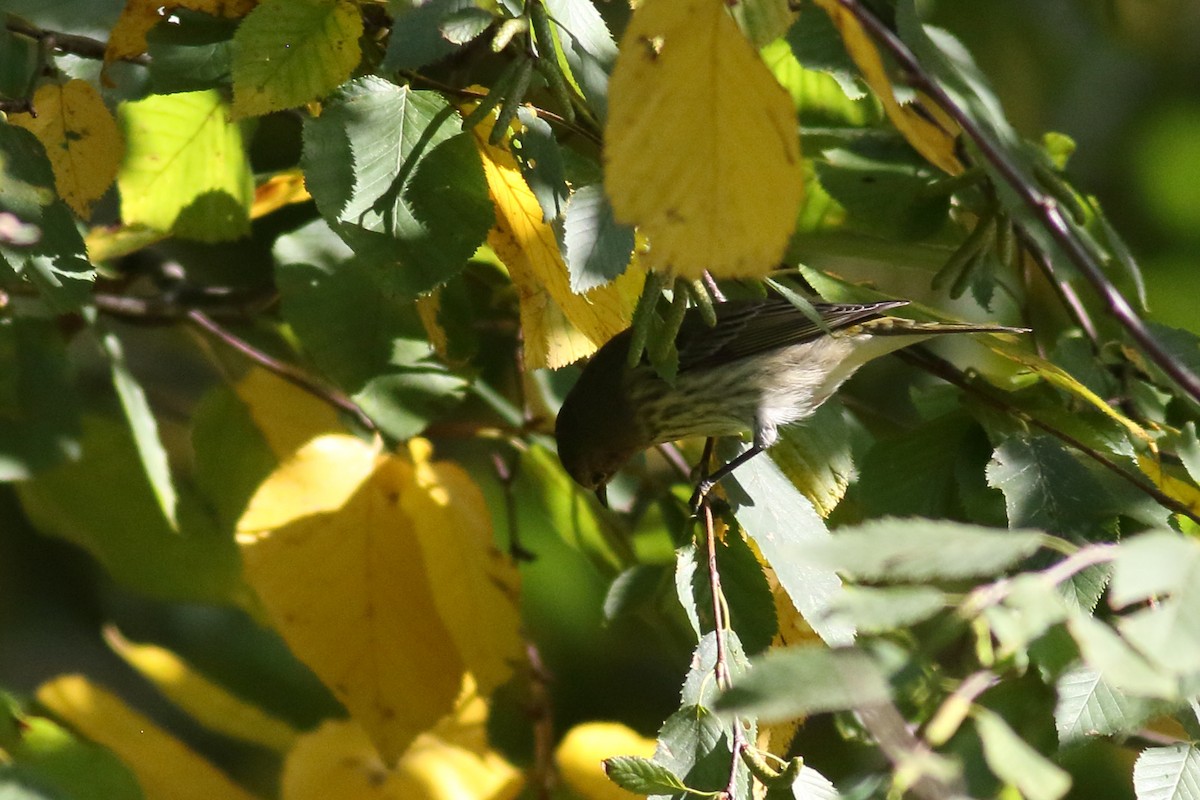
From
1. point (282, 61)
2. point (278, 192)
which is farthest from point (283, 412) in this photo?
point (282, 61)

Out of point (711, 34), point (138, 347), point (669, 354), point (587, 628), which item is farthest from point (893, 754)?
point (138, 347)

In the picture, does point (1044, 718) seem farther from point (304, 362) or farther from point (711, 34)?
point (304, 362)

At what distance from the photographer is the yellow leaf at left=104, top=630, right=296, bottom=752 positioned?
7.38 ft

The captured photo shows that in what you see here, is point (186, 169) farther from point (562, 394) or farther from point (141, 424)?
point (562, 394)

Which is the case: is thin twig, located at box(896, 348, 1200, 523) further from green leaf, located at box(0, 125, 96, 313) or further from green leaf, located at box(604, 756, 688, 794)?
green leaf, located at box(0, 125, 96, 313)

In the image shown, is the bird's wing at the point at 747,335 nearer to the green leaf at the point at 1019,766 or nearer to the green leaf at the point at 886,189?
the green leaf at the point at 886,189

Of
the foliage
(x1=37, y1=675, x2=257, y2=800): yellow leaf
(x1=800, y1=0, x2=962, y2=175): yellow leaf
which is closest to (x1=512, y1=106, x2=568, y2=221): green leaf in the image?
the foliage

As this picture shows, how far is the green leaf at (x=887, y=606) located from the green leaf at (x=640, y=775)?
417 millimetres

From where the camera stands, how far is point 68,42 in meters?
1.67

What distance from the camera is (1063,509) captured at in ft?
5.14

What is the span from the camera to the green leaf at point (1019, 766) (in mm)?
750

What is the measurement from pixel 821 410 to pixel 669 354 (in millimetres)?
519

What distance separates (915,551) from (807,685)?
0.11m

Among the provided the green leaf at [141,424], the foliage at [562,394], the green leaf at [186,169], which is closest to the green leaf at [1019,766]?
the foliage at [562,394]
